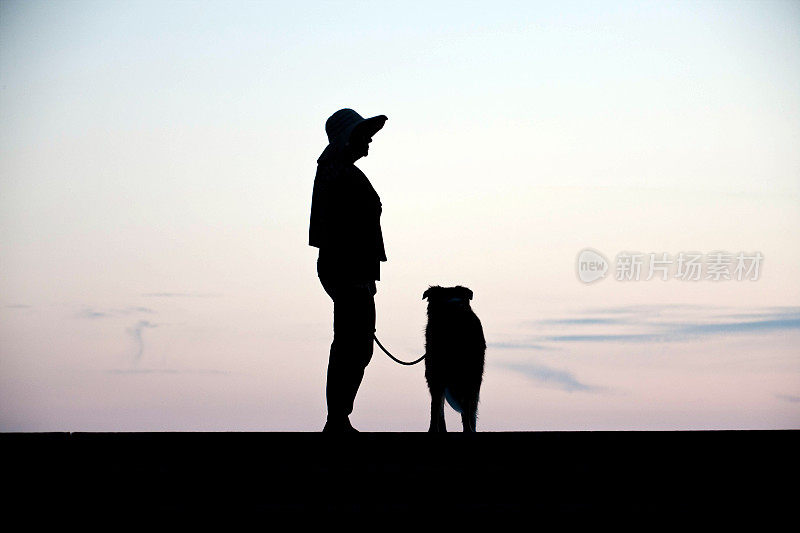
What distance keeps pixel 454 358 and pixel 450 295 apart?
600mm

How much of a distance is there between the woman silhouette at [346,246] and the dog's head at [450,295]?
220 centimetres

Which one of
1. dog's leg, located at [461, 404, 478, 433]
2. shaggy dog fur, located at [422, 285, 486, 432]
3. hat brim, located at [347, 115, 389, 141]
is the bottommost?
dog's leg, located at [461, 404, 478, 433]

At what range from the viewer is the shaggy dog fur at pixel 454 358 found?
31.3ft

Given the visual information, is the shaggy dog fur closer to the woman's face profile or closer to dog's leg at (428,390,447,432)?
dog's leg at (428,390,447,432)

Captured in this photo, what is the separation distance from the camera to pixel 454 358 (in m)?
9.55

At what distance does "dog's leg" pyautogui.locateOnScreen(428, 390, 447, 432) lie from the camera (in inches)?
374

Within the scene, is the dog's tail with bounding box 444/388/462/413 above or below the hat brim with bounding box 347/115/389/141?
below
